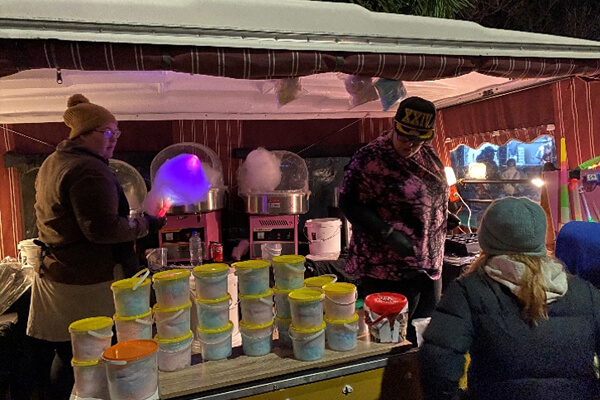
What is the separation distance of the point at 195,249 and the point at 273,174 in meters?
1.20

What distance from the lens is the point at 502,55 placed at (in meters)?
2.70

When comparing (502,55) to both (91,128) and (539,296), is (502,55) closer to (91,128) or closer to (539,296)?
(539,296)

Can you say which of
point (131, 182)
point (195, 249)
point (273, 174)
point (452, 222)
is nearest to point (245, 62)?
point (452, 222)

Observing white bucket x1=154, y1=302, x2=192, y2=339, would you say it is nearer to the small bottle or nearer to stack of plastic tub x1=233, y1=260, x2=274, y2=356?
stack of plastic tub x1=233, y1=260, x2=274, y2=356

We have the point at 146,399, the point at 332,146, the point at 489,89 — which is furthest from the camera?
the point at 332,146

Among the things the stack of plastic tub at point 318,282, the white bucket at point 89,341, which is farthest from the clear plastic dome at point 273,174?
the white bucket at point 89,341

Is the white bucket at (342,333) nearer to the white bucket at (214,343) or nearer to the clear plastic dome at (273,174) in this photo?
the white bucket at (214,343)

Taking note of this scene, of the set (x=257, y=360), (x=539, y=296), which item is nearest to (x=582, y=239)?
(x=539, y=296)

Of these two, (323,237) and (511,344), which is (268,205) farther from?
(511,344)

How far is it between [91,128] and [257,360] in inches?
59.4

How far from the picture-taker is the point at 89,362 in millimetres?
1794

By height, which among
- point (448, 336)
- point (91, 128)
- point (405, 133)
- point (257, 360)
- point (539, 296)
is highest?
point (91, 128)

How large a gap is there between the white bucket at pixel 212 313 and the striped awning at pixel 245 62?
1058 millimetres

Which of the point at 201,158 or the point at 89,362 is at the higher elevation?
the point at 201,158
